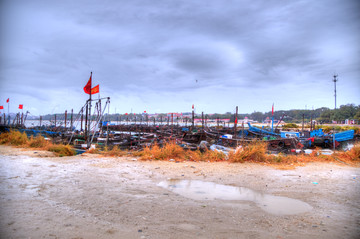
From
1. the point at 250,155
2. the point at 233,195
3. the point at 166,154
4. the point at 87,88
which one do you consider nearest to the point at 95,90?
the point at 87,88

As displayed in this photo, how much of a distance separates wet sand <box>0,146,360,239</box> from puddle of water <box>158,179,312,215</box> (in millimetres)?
22

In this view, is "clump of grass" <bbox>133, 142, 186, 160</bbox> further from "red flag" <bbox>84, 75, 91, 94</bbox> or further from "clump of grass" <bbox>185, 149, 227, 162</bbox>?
"red flag" <bbox>84, 75, 91, 94</bbox>

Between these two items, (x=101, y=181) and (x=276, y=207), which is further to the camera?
(x=101, y=181)

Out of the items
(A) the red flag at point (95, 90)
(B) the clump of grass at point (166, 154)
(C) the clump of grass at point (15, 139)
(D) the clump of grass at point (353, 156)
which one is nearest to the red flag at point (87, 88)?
(A) the red flag at point (95, 90)

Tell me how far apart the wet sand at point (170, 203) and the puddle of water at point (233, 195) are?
0.07 feet

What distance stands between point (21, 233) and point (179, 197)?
2579 millimetres

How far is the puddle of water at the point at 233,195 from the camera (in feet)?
11.9

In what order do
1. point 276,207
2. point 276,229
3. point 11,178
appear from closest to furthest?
1. point 276,229
2. point 276,207
3. point 11,178

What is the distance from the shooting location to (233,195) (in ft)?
14.2

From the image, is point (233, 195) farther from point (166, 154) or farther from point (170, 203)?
point (166, 154)

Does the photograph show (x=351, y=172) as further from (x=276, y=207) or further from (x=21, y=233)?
(x=21, y=233)

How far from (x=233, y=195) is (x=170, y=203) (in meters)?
1.45

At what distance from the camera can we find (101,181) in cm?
512

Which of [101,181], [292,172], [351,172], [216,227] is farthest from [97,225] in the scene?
[351,172]
